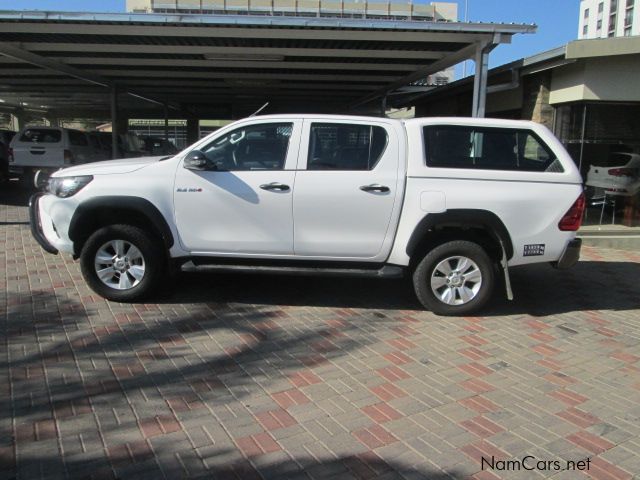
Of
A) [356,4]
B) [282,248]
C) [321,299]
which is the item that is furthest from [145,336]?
[356,4]

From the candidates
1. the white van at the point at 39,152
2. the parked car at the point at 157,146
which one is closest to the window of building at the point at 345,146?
the white van at the point at 39,152

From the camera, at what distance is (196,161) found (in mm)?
5387

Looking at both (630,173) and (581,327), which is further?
(630,173)

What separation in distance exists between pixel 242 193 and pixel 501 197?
95.6 inches

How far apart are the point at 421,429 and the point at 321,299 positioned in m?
2.71

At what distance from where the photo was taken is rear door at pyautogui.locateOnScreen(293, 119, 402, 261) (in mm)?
5406

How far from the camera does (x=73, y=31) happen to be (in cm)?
962

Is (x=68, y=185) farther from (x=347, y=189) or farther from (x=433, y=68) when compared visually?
(x=433, y=68)

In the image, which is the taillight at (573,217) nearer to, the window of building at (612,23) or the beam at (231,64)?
the beam at (231,64)

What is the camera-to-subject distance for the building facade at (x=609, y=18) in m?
81.2

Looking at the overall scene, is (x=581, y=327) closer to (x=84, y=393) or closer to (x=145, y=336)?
(x=145, y=336)

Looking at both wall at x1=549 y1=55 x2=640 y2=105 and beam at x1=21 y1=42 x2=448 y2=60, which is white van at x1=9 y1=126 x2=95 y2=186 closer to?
beam at x1=21 y1=42 x2=448 y2=60

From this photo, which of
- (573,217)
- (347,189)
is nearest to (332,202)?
(347,189)

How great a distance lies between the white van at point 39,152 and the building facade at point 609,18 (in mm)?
80149
